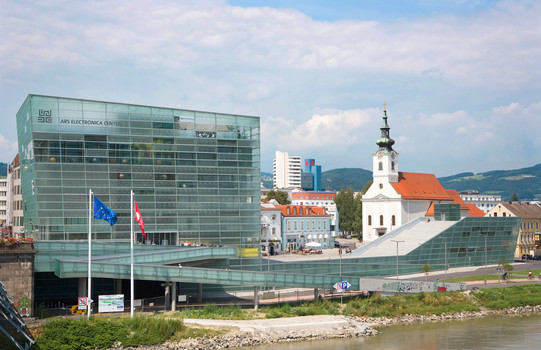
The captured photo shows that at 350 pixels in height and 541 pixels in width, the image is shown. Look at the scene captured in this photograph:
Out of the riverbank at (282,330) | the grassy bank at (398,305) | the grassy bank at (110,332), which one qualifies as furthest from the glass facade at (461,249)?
the grassy bank at (110,332)

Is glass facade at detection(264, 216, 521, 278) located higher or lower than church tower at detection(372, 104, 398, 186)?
lower

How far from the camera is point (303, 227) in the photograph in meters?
115

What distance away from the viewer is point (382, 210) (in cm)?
11556

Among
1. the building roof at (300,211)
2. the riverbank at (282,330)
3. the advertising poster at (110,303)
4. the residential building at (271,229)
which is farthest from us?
the building roof at (300,211)

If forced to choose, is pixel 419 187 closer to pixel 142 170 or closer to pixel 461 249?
pixel 461 249

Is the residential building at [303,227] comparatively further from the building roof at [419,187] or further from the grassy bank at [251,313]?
the grassy bank at [251,313]

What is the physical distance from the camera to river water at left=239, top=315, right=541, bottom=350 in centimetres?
4491

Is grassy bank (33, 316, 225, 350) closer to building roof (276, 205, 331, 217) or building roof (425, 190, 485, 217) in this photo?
building roof (276, 205, 331, 217)

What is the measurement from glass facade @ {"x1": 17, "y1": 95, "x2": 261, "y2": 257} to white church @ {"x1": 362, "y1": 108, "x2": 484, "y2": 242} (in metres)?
50.2

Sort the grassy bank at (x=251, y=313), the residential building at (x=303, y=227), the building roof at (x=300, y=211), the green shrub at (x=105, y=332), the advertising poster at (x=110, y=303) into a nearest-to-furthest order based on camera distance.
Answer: the green shrub at (x=105, y=332) < the grassy bank at (x=251, y=313) < the advertising poster at (x=110, y=303) < the residential building at (x=303, y=227) < the building roof at (x=300, y=211)

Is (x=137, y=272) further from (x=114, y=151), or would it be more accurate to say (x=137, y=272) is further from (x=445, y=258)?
(x=445, y=258)

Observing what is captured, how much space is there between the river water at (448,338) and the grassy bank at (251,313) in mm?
3567

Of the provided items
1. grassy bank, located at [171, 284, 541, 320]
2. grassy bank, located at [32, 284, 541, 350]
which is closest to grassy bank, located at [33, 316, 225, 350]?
grassy bank, located at [32, 284, 541, 350]

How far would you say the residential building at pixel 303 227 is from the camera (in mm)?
112312
